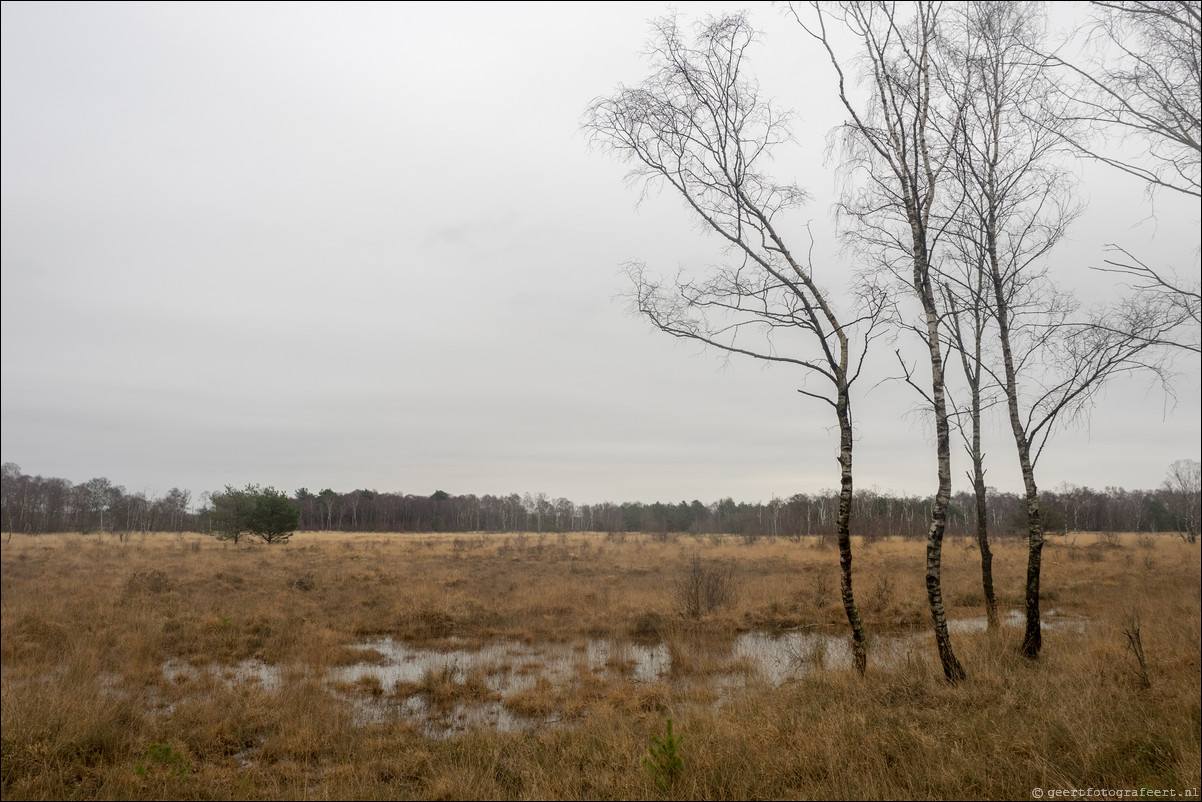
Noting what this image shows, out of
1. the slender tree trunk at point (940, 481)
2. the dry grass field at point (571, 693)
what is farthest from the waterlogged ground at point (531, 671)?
the slender tree trunk at point (940, 481)

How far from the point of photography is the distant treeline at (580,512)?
31953mm

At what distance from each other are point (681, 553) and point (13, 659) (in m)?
28.9

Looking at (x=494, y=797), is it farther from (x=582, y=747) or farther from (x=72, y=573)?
(x=72, y=573)

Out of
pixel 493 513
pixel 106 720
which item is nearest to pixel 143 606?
pixel 106 720

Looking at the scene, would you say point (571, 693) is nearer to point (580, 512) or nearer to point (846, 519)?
point (846, 519)

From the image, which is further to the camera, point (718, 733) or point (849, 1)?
point (849, 1)

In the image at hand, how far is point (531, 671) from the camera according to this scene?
423 inches

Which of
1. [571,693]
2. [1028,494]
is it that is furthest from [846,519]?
[571,693]

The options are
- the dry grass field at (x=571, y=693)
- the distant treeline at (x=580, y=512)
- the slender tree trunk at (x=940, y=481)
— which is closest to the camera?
the dry grass field at (x=571, y=693)

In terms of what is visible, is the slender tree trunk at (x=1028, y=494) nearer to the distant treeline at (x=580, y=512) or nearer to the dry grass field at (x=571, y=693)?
the dry grass field at (x=571, y=693)

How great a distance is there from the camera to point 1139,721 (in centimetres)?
588

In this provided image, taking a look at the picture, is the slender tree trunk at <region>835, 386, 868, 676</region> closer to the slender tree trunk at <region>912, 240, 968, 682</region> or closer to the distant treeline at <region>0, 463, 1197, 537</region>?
the slender tree trunk at <region>912, 240, 968, 682</region>

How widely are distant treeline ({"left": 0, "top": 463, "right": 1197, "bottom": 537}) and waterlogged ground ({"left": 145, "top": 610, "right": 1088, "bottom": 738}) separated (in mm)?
17927

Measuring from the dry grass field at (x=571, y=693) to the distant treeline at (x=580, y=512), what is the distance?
13618 mm
